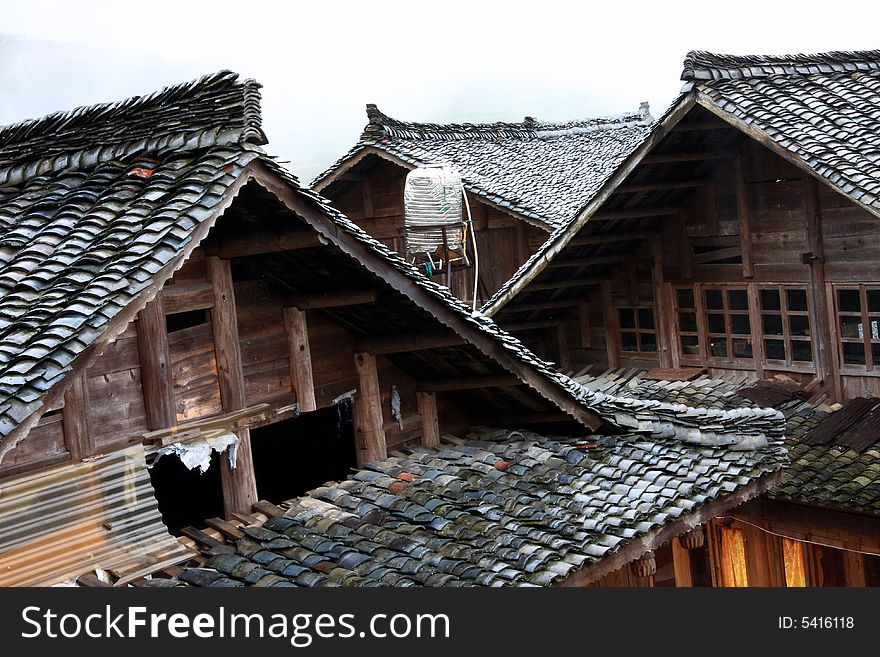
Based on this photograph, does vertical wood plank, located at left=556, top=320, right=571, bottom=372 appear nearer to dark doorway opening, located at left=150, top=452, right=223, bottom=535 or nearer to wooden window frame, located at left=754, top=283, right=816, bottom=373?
wooden window frame, located at left=754, top=283, right=816, bottom=373

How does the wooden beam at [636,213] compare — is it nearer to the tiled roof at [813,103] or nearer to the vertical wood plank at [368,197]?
the tiled roof at [813,103]

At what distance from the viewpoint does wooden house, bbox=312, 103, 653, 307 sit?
18922mm

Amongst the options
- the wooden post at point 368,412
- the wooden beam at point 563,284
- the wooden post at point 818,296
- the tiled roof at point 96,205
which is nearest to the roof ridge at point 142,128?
the tiled roof at point 96,205

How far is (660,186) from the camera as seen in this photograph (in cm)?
1456

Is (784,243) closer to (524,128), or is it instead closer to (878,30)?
(524,128)

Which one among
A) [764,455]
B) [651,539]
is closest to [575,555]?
[651,539]

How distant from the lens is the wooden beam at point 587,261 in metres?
14.9

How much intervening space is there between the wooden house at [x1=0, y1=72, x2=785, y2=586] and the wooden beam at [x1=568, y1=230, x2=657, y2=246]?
180 inches

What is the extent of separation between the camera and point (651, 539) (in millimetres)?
8500

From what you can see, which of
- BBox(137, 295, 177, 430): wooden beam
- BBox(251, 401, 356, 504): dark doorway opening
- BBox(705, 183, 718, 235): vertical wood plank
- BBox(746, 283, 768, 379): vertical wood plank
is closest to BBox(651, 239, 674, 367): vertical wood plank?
BBox(705, 183, 718, 235): vertical wood plank

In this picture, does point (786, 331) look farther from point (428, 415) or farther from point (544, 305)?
point (428, 415)

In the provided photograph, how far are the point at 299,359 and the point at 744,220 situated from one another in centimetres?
818

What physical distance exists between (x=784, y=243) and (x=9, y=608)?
11257 mm

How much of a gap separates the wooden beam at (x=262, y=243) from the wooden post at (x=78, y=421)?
1.57m
